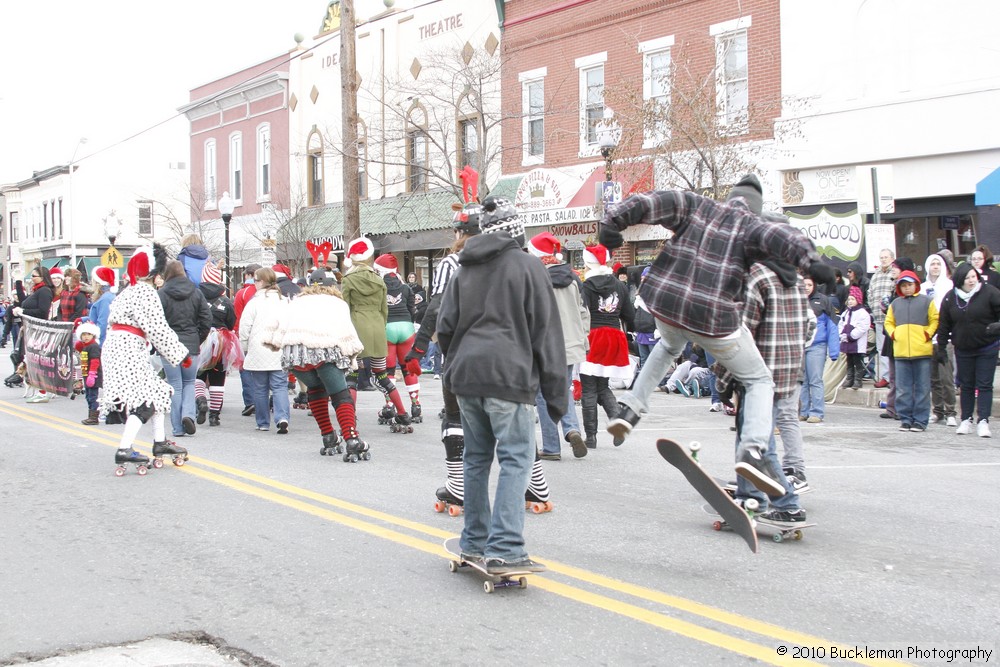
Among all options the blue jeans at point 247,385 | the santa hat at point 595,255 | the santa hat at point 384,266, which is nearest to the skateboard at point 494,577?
the santa hat at point 595,255

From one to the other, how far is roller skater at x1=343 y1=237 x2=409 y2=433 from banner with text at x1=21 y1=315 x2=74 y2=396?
6.25 m

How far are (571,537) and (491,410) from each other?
1575mm

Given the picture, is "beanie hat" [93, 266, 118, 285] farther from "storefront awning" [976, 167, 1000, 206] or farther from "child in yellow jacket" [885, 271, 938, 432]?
"storefront awning" [976, 167, 1000, 206]

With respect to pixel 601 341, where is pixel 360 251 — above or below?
above

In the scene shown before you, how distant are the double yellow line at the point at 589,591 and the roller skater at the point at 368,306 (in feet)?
9.51

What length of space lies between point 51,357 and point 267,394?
5.59 m

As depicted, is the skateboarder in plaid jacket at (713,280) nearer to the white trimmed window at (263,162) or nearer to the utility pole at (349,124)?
the utility pole at (349,124)

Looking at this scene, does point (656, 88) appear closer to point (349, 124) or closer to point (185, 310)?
point (349, 124)

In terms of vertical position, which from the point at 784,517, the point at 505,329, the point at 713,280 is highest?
the point at 713,280

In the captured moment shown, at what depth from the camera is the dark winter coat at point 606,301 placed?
10.1 m

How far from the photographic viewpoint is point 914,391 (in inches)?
467

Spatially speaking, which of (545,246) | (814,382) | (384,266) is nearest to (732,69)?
(814,382)

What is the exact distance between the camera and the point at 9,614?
490cm

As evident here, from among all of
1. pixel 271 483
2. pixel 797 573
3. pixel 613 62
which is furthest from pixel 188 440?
pixel 613 62
